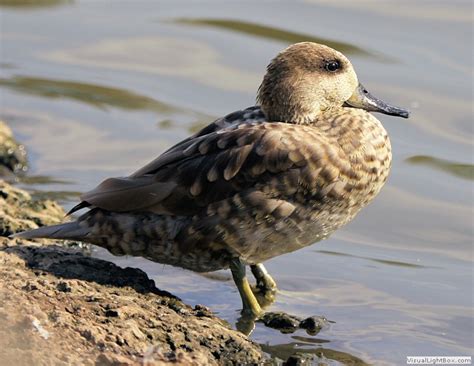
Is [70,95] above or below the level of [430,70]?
below

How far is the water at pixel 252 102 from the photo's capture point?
6.77 meters

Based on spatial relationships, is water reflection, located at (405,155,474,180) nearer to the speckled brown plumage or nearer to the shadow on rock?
the speckled brown plumage

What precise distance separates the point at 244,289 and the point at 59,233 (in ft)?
3.54

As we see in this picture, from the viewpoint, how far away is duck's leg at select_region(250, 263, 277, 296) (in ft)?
22.5

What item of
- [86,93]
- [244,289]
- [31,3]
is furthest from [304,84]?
[31,3]

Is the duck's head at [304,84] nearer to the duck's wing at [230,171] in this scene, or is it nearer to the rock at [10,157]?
the duck's wing at [230,171]

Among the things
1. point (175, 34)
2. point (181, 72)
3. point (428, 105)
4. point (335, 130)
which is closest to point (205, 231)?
point (335, 130)

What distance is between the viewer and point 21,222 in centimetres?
670

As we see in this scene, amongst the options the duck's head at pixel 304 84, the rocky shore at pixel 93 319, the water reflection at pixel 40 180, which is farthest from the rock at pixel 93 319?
the water reflection at pixel 40 180

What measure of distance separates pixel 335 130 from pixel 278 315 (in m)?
1.09

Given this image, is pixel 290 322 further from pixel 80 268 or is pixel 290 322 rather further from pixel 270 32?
pixel 270 32

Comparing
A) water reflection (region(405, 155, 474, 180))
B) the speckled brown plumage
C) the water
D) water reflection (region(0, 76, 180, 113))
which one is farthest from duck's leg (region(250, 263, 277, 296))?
water reflection (region(0, 76, 180, 113))

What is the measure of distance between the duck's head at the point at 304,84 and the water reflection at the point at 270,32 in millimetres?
4764

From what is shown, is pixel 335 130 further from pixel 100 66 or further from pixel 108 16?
pixel 108 16
